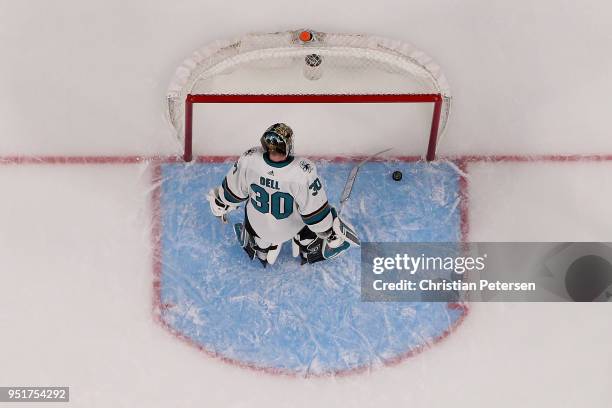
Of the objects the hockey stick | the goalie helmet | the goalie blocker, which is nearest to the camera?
the goalie helmet

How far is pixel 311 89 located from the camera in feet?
14.2

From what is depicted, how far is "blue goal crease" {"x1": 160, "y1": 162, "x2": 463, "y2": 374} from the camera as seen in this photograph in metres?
3.97

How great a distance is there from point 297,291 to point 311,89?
3.40ft

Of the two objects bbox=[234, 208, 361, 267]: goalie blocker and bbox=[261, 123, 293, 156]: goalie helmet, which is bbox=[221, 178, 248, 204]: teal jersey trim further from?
bbox=[261, 123, 293, 156]: goalie helmet

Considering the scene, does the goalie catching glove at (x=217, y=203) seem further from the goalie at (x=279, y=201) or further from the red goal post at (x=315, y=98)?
the red goal post at (x=315, y=98)

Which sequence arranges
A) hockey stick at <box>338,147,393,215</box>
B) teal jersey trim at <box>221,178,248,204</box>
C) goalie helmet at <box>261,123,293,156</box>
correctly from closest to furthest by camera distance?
goalie helmet at <box>261,123,293,156</box> < teal jersey trim at <box>221,178,248,204</box> < hockey stick at <box>338,147,393,215</box>

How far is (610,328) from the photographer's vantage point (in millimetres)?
4059

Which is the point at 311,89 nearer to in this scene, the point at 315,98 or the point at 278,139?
the point at 315,98

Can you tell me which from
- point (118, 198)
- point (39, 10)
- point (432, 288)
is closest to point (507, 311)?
point (432, 288)

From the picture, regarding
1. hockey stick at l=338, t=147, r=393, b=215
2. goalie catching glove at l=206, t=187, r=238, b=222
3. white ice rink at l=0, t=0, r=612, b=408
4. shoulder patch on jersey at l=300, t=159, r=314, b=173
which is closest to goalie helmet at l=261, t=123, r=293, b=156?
shoulder patch on jersey at l=300, t=159, r=314, b=173

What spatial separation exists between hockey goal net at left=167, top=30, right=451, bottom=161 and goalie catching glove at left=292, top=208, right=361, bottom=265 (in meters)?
0.52

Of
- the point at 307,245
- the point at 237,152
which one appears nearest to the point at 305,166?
the point at 307,245

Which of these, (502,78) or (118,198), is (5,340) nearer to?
(118,198)

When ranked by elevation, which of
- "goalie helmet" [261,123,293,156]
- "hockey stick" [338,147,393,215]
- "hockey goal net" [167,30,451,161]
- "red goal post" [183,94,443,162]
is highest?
"hockey goal net" [167,30,451,161]
